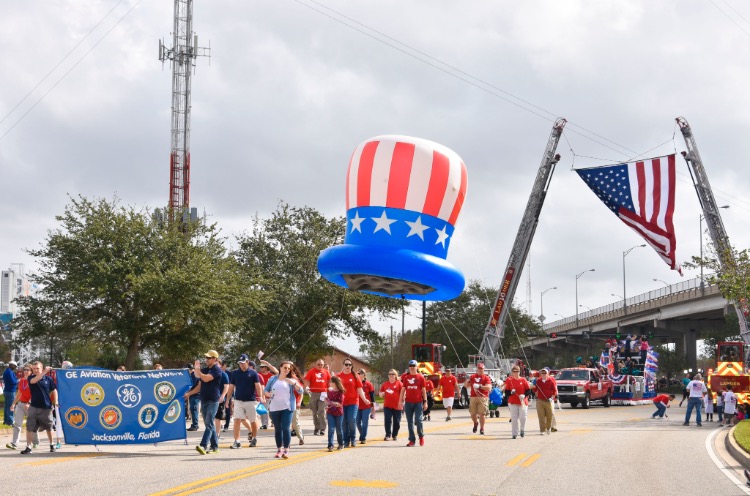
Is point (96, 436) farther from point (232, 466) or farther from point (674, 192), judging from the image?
point (674, 192)

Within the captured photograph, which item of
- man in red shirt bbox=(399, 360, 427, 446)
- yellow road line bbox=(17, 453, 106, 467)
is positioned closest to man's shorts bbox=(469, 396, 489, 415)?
man in red shirt bbox=(399, 360, 427, 446)

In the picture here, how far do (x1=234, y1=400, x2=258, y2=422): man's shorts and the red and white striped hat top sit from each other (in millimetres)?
5892

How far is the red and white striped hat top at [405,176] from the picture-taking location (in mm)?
20594

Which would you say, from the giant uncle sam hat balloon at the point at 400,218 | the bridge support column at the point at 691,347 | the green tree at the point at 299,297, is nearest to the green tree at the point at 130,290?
the green tree at the point at 299,297

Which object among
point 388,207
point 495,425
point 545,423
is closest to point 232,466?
point 388,207

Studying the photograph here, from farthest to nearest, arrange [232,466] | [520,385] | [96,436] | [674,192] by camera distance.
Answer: [674,192] < [520,385] < [96,436] < [232,466]

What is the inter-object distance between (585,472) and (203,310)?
29.3 metres

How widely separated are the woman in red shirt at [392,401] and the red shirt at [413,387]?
174mm

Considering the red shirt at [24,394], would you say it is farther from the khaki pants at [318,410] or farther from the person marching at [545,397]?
the person marching at [545,397]

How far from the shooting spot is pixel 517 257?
43.7m

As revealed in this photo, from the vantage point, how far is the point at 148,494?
10180mm

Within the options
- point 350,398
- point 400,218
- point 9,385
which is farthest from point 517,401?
point 9,385

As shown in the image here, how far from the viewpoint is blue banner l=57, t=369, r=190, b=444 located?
50.9 feet

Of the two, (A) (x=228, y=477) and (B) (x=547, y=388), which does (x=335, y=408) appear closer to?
(A) (x=228, y=477)
